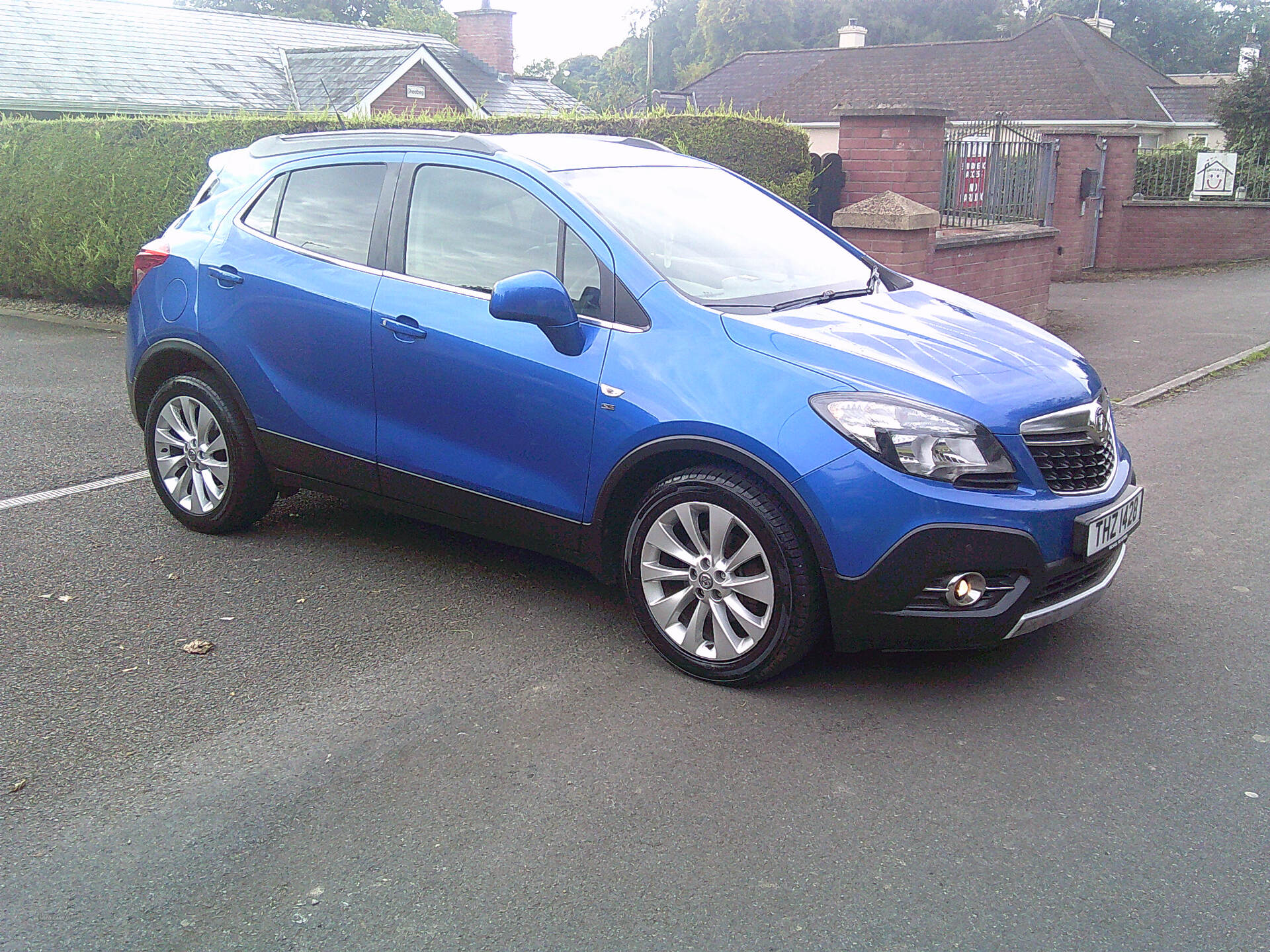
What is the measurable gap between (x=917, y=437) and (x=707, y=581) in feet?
2.80

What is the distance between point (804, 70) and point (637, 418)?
155 ft

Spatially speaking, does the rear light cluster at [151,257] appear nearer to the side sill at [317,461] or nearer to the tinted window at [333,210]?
the tinted window at [333,210]

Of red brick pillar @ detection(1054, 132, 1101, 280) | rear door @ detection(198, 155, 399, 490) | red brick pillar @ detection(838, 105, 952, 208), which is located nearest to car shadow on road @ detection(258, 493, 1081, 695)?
rear door @ detection(198, 155, 399, 490)

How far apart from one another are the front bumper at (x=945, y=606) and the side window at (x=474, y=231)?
1.68 meters

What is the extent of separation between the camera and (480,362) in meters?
4.40

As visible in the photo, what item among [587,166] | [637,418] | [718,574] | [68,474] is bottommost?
[68,474]

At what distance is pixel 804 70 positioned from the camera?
47719 mm

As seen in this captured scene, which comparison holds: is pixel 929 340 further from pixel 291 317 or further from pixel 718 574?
pixel 291 317

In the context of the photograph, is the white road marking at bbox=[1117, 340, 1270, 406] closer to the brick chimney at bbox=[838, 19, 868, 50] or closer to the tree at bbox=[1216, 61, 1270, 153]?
the tree at bbox=[1216, 61, 1270, 153]

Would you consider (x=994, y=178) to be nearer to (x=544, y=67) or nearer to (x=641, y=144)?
(x=641, y=144)

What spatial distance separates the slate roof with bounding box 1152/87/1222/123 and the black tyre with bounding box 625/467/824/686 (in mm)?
46096

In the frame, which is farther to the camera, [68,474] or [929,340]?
[68,474]

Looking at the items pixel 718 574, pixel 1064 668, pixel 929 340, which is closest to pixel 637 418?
pixel 718 574

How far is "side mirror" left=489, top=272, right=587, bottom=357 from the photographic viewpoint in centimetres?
407
